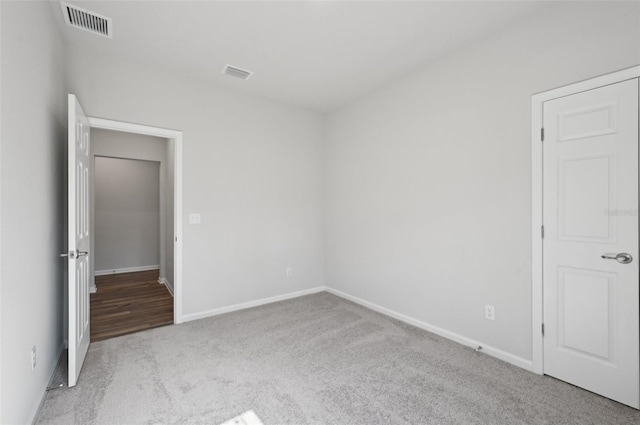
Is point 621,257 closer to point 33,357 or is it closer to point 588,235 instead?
point 588,235

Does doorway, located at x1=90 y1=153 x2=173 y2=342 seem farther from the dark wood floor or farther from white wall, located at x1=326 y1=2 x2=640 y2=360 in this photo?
white wall, located at x1=326 y1=2 x2=640 y2=360

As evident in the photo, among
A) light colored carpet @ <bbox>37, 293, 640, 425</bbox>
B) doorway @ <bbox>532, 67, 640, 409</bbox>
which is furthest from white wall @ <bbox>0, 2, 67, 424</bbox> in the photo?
doorway @ <bbox>532, 67, 640, 409</bbox>

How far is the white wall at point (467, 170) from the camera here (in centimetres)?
216

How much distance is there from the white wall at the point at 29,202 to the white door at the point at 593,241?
336 cm

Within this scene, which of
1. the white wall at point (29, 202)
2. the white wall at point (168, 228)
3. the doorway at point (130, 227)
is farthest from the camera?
the white wall at point (168, 228)

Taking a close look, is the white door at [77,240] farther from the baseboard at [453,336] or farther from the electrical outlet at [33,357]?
the baseboard at [453,336]

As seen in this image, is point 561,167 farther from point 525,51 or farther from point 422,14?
point 422,14

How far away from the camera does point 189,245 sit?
A: 3404 millimetres

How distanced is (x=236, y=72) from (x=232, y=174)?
1177 mm

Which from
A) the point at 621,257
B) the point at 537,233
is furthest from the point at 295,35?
the point at 621,257

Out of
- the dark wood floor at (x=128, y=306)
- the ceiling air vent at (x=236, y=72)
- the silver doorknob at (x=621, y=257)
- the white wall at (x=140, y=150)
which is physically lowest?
the dark wood floor at (x=128, y=306)

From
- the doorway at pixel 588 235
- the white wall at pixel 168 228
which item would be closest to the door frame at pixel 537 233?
the doorway at pixel 588 235

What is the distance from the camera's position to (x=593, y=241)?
2.04m

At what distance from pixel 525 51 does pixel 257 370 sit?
330cm
